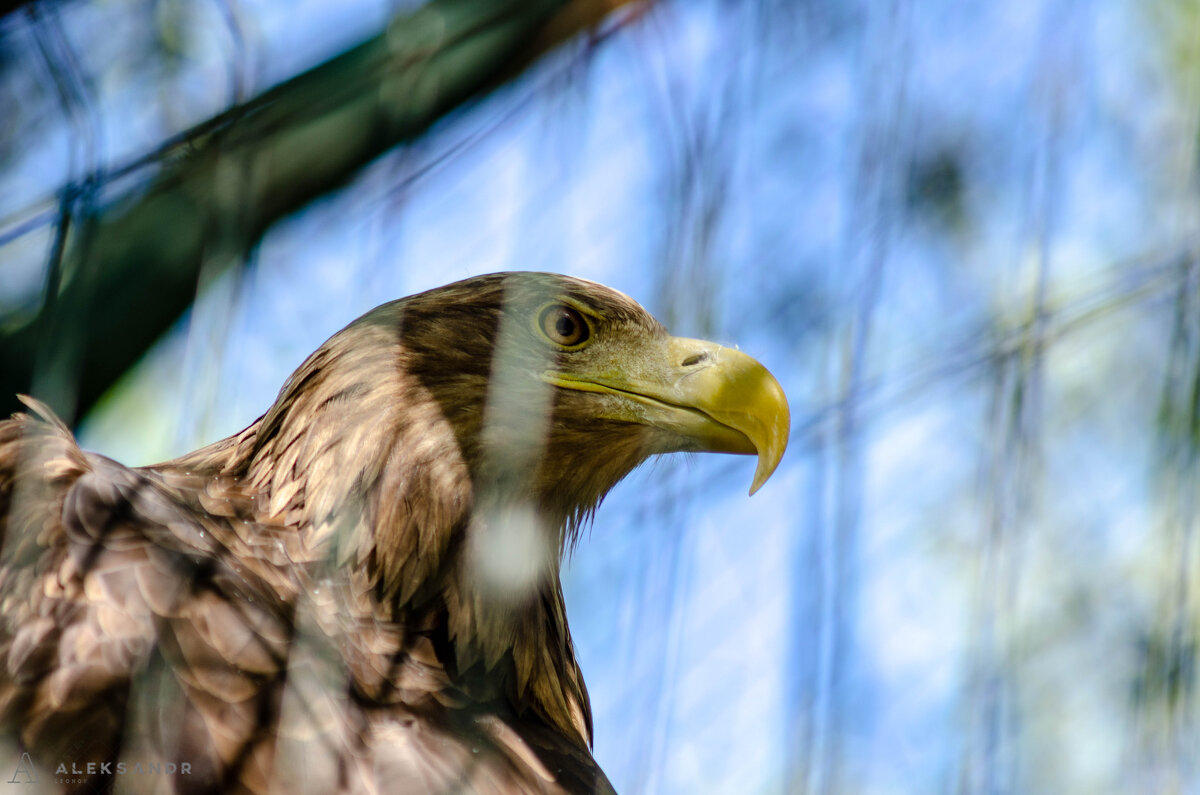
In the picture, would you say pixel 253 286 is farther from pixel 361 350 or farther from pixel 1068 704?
pixel 1068 704

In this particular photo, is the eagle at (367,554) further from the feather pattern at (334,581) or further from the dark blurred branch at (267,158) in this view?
the dark blurred branch at (267,158)

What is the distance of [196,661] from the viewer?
1690 millimetres

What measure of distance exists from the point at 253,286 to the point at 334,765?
73 cm

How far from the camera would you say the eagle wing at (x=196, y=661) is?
160 cm

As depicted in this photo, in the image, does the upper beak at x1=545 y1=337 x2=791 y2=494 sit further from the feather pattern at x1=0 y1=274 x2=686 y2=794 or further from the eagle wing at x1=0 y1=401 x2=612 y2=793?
the eagle wing at x1=0 y1=401 x2=612 y2=793

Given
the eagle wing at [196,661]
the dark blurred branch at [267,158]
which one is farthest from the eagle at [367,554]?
the dark blurred branch at [267,158]

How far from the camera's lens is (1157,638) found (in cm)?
198

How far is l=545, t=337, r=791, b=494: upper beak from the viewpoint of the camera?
233 centimetres

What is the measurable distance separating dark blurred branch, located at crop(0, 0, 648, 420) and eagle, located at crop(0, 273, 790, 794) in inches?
10.0

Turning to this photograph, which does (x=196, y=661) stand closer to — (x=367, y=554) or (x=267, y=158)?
(x=367, y=554)

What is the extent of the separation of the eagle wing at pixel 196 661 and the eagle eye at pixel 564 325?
2.45ft

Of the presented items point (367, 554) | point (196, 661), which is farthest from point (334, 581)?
point (196, 661)

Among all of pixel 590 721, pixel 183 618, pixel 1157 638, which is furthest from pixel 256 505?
pixel 1157 638

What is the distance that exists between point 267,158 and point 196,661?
798 mm
